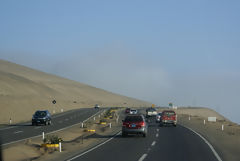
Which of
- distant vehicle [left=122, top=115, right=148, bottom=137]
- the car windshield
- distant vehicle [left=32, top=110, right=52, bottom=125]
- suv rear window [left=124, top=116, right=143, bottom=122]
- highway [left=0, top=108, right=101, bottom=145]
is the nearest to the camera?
distant vehicle [left=122, top=115, right=148, bottom=137]

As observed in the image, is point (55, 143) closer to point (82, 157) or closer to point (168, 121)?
point (82, 157)

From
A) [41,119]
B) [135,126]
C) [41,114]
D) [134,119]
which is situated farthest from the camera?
[41,114]

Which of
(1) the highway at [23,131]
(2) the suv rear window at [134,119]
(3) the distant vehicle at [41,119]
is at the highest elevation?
(2) the suv rear window at [134,119]

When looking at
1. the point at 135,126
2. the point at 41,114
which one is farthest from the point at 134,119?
the point at 41,114

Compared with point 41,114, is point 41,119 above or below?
below

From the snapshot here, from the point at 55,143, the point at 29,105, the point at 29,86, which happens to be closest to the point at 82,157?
the point at 55,143

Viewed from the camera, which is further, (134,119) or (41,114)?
(41,114)

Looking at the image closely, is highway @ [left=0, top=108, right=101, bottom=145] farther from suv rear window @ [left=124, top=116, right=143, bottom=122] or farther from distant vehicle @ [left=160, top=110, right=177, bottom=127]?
distant vehicle @ [left=160, top=110, right=177, bottom=127]

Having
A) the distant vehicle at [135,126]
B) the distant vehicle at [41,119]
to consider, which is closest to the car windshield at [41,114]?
the distant vehicle at [41,119]

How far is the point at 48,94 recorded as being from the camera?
167250 mm

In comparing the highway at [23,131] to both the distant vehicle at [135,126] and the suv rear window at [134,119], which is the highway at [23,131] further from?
the suv rear window at [134,119]

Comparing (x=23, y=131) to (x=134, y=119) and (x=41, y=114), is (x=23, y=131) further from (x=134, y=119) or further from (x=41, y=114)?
(x=134, y=119)

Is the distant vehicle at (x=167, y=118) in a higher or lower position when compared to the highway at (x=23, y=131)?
higher

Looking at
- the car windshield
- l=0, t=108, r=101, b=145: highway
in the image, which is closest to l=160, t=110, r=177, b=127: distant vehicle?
l=0, t=108, r=101, b=145: highway
